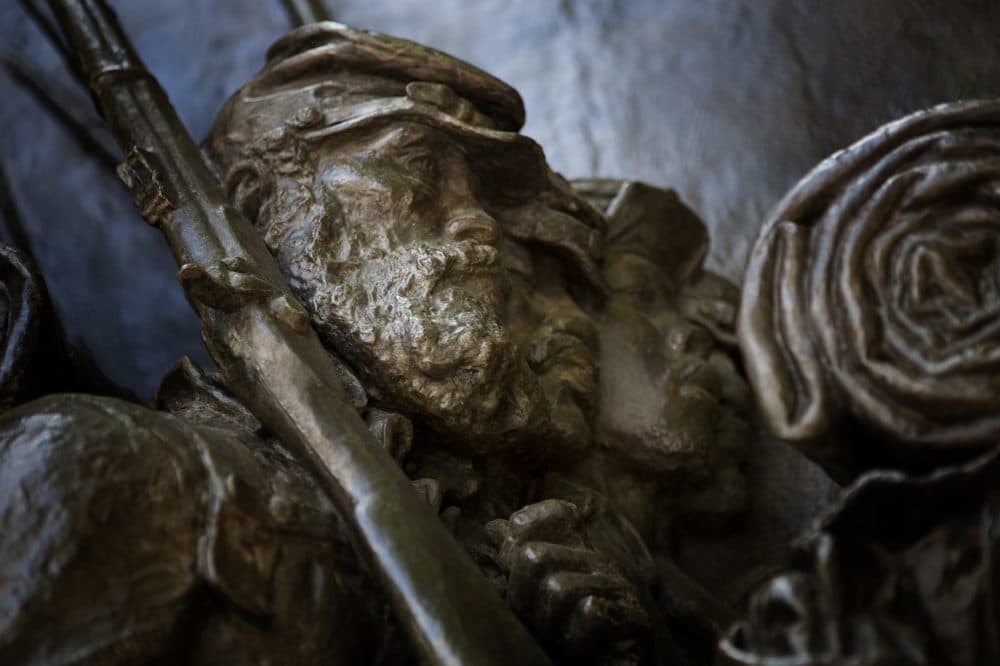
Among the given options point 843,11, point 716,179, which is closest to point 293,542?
point 716,179

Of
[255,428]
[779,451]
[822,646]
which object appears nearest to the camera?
[822,646]

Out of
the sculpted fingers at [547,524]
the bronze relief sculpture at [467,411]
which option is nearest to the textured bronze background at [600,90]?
the bronze relief sculpture at [467,411]

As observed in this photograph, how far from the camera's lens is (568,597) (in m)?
0.86

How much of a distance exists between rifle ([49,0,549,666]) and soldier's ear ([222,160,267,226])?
4cm

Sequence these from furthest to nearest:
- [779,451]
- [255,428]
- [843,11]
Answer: [843,11], [779,451], [255,428]

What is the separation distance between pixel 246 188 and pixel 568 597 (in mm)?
588

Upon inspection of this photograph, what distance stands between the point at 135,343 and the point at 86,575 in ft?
2.26

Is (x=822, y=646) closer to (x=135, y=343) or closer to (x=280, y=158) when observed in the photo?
(x=280, y=158)

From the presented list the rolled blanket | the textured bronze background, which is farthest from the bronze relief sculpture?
the textured bronze background

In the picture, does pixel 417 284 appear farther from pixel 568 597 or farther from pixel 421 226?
pixel 568 597

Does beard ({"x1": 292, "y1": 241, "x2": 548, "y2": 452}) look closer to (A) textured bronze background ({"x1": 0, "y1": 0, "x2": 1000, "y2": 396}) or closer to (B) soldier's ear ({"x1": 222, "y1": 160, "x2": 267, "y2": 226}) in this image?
(B) soldier's ear ({"x1": 222, "y1": 160, "x2": 267, "y2": 226})

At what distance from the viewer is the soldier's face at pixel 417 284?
3.23 feet

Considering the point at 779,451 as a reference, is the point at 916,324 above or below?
above

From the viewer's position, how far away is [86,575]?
0.71 meters
